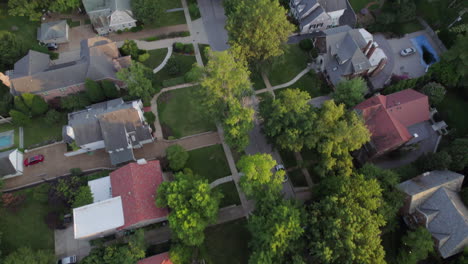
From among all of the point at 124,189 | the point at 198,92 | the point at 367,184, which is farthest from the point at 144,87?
the point at 367,184

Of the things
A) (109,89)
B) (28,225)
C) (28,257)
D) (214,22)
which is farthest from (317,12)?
(28,225)

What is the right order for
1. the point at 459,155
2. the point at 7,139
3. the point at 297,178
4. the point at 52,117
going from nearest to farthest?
the point at 459,155 → the point at 297,178 → the point at 52,117 → the point at 7,139

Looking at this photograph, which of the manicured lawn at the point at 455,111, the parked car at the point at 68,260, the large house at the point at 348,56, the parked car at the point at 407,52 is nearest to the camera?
the parked car at the point at 68,260

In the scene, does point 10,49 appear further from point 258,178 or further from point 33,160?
point 258,178

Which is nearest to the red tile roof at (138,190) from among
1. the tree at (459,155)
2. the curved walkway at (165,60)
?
the curved walkway at (165,60)

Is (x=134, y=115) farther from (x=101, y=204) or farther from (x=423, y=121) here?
(x=423, y=121)

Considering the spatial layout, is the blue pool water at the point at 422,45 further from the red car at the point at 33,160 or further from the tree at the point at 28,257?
the red car at the point at 33,160
